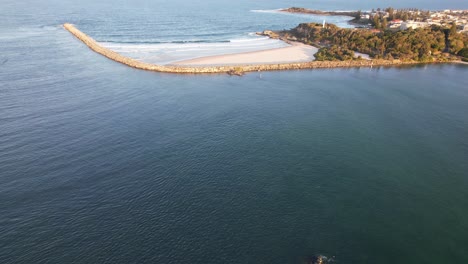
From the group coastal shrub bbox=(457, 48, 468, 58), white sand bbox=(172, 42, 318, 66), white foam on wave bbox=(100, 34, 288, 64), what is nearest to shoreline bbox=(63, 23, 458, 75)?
white sand bbox=(172, 42, 318, 66)

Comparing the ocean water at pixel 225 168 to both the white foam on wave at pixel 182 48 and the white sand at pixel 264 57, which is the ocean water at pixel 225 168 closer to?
the white sand at pixel 264 57

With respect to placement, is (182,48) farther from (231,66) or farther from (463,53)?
(463,53)

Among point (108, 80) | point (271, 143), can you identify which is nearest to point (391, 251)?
point (271, 143)

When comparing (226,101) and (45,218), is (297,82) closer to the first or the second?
(226,101)

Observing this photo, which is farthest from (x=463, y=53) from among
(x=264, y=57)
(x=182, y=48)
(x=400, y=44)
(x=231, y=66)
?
(x=182, y=48)

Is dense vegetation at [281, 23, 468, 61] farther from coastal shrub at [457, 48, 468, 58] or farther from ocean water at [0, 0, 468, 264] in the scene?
ocean water at [0, 0, 468, 264]

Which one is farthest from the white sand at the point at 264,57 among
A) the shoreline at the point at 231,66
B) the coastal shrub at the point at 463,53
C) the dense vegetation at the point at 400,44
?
the coastal shrub at the point at 463,53
